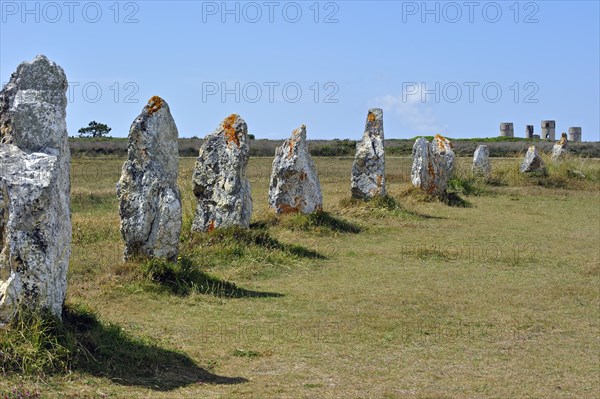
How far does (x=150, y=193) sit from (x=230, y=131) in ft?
13.4

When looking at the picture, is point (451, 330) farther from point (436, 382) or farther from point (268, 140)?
point (268, 140)

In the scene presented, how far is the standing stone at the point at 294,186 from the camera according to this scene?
18.8 metres

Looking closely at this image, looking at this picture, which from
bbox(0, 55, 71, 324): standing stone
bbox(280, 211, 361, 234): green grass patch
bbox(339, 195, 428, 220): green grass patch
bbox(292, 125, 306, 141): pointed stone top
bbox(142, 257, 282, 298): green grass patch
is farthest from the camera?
bbox(339, 195, 428, 220): green grass patch

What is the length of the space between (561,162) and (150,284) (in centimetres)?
2275

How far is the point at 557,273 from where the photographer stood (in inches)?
581

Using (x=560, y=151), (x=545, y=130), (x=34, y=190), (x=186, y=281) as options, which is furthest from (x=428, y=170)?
(x=545, y=130)

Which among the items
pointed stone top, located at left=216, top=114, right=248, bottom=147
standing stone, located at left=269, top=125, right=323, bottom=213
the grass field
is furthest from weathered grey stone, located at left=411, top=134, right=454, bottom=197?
pointed stone top, located at left=216, top=114, right=248, bottom=147

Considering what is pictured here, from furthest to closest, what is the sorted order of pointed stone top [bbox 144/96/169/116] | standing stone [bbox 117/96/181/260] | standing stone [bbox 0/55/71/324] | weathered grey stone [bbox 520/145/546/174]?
1. weathered grey stone [bbox 520/145/546/174]
2. pointed stone top [bbox 144/96/169/116]
3. standing stone [bbox 117/96/181/260]
4. standing stone [bbox 0/55/71/324]

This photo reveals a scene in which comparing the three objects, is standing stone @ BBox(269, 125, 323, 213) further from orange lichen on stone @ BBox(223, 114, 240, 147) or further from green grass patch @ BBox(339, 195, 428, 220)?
orange lichen on stone @ BBox(223, 114, 240, 147)

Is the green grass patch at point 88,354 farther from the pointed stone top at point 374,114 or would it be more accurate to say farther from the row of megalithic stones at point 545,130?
the row of megalithic stones at point 545,130

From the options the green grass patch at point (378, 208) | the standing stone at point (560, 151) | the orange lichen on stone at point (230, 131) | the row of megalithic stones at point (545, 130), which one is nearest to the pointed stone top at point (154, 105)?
the orange lichen on stone at point (230, 131)

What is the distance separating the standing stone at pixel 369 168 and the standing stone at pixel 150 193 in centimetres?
913

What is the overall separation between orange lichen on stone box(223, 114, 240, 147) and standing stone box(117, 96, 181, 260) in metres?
3.41

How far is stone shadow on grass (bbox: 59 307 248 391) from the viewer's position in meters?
8.09
